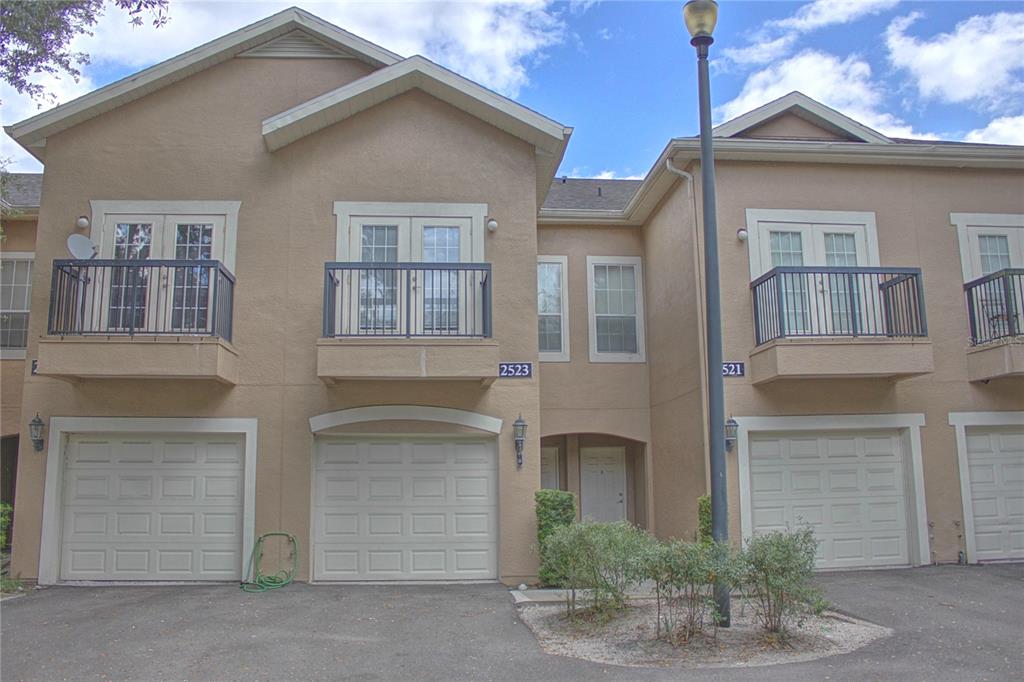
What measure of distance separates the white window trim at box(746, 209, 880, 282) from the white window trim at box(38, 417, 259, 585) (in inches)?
305

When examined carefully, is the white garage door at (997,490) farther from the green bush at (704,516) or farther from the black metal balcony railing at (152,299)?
the black metal balcony railing at (152,299)

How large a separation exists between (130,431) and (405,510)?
4013 mm

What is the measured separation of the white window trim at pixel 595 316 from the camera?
13328 mm

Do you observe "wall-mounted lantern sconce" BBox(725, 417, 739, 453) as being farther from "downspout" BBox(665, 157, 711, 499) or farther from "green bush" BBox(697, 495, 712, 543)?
"green bush" BBox(697, 495, 712, 543)

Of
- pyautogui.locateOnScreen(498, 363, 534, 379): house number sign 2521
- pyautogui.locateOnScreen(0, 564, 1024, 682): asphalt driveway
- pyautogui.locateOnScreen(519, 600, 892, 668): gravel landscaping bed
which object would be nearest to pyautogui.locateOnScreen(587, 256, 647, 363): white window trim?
pyautogui.locateOnScreen(498, 363, 534, 379): house number sign 2521

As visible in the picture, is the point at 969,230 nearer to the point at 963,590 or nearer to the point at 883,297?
the point at 883,297

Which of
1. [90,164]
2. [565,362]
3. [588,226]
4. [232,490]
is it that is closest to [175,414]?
[232,490]

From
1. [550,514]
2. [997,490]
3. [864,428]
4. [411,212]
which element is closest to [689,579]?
[550,514]

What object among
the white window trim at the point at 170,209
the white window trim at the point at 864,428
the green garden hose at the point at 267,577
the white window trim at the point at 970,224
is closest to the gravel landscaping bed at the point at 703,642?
the white window trim at the point at 864,428

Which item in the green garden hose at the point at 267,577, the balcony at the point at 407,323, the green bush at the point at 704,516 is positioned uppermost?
the balcony at the point at 407,323

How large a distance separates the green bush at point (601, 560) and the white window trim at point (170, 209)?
21.6 ft

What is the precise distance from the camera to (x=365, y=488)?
10320 mm

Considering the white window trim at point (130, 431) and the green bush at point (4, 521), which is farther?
the white window trim at point (130, 431)

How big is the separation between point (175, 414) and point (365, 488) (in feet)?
9.36
